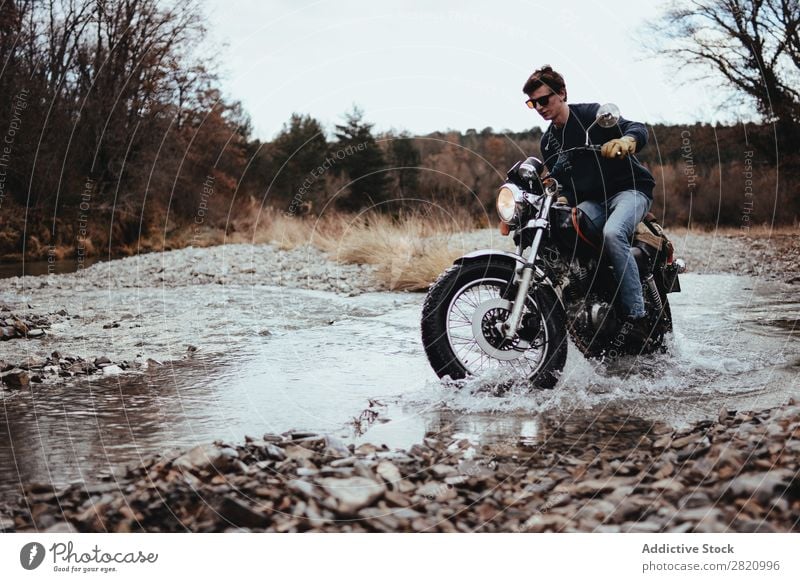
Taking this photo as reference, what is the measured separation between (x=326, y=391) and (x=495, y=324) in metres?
1.04

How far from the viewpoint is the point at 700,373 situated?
4.14m

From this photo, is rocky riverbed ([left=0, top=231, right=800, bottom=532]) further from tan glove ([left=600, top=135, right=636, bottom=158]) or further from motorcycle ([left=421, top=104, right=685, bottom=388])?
tan glove ([left=600, top=135, right=636, bottom=158])

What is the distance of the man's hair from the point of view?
386 centimetres

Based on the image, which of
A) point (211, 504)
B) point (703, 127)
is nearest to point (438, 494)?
point (211, 504)

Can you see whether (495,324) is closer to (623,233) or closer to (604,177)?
(623,233)

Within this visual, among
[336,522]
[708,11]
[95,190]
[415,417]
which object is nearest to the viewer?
[336,522]

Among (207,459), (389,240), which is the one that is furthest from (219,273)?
(207,459)

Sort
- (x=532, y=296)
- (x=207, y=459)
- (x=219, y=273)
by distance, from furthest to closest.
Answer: (x=219, y=273)
(x=532, y=296)
(x=207, y=459)

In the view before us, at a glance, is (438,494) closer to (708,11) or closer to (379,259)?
(708,11)

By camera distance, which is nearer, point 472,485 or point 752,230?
point 472,485

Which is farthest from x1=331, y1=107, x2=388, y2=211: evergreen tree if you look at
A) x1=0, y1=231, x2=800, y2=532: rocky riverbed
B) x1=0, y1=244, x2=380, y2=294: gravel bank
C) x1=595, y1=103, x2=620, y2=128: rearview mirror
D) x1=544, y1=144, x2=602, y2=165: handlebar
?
x1=0, y1=231, x2=800, y2=532: rocky riverbed

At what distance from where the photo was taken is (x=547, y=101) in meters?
3.95

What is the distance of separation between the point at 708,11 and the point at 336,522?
21.3 feet

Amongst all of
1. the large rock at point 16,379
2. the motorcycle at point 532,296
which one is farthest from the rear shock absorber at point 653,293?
the large rock at point 16,379
